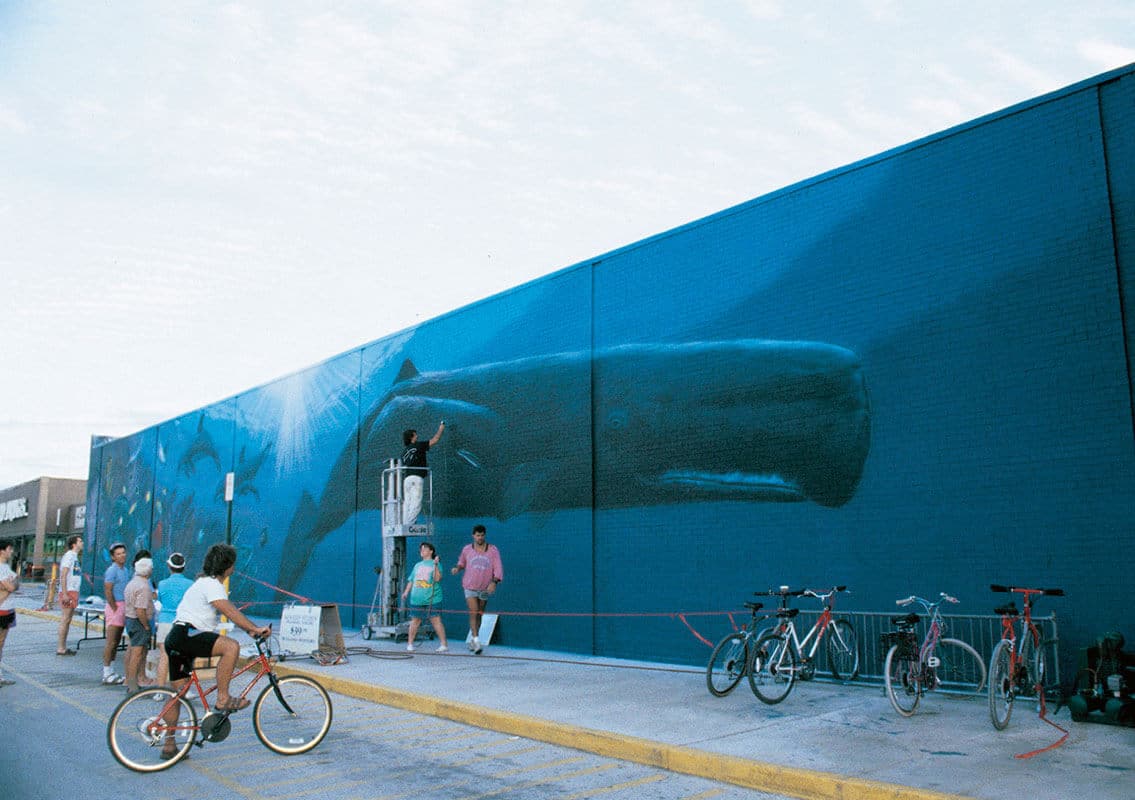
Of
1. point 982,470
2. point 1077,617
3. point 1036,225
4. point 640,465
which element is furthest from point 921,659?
point 640,465

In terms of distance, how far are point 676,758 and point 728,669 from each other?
2.82m

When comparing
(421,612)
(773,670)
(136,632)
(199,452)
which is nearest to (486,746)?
(773,670)

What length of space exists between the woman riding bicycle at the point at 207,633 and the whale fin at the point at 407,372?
→ 12.4 m

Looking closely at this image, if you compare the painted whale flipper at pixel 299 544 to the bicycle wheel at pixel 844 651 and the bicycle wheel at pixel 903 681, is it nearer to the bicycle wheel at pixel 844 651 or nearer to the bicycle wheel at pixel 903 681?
the bicycle wheel at pixel 844 651

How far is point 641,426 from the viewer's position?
14.7 m

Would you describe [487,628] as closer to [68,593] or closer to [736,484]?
[736,484]

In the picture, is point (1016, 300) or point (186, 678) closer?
point (186, 678)

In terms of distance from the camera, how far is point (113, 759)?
8117mm

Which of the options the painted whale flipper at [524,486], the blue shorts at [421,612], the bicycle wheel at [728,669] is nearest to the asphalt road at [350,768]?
the bicycle wheel at [728,669]

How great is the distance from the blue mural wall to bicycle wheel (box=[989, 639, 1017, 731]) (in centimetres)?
160

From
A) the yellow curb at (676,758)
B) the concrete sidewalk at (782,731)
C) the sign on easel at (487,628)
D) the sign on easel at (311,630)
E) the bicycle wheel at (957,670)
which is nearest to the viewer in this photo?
the yellow curb at (676,758)

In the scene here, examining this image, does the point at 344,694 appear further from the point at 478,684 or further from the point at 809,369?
the point at 809,369

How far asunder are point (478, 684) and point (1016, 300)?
7.73 m

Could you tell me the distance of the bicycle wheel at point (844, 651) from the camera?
1125 cm
